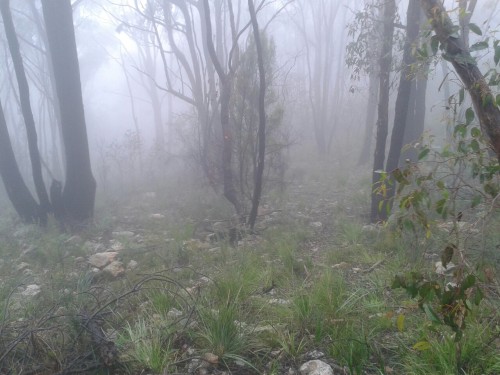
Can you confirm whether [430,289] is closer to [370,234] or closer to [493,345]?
[493,345]

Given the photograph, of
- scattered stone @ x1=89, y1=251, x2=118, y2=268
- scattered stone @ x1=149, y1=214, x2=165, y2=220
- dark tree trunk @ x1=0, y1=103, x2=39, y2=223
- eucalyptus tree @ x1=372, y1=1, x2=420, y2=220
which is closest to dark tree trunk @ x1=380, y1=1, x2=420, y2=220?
eucalyptus tree @ x1=372, y1=1, x2=420, y2=220

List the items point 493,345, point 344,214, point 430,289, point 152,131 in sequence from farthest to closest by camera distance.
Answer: point 152,131 < point 344,214 < point 493,345 < point 430,289

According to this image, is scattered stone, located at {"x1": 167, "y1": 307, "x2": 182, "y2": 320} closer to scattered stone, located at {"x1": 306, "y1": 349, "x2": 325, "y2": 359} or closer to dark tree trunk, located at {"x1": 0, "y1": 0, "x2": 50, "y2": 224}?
scattered stone, located at {"x1": 306, "y1": 349, "x2": 325, "y2": 359}

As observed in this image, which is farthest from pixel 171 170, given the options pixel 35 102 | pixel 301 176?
pixel 35 102

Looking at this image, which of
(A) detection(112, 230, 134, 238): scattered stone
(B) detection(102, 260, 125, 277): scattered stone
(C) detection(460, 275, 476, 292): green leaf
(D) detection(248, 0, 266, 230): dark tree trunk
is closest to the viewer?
(C) detection(460, 275, 476, 292): green leaf

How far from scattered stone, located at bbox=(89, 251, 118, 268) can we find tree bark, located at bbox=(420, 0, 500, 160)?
4299 millimetres

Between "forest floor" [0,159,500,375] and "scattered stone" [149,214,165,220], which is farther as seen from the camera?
"scattered stone" [149,214,165,220]

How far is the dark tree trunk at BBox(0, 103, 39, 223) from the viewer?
25.5ft

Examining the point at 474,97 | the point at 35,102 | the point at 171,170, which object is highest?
the point at 35,102

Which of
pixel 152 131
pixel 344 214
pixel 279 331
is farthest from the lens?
pixel 152 131

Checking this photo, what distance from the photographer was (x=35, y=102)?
38.0 meters

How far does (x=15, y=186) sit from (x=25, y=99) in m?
1.71

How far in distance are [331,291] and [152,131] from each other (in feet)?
103

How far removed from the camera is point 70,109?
7.79 m
